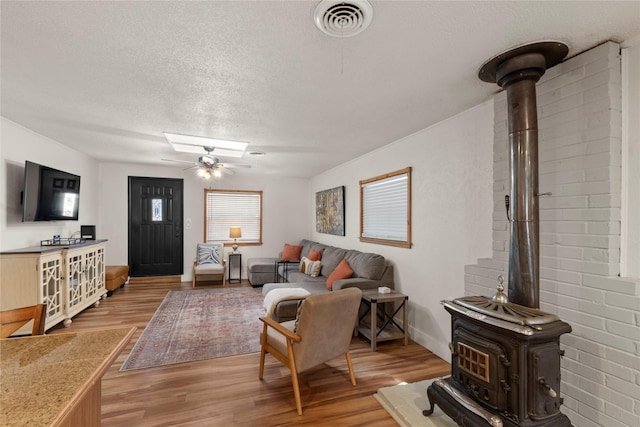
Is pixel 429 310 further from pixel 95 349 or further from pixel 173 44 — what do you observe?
pixel 173 44

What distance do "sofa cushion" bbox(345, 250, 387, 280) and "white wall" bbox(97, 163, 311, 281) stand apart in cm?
332

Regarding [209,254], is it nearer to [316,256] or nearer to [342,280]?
[316,256]

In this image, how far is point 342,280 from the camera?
12.4 ft

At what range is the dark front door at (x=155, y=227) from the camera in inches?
242

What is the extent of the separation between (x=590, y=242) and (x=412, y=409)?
5.30ft

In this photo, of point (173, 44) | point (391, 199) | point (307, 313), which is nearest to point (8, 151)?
point (173, 44)

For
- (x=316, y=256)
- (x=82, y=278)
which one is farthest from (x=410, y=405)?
(x=82, y=278)

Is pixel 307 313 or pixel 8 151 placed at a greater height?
pixel 8 151

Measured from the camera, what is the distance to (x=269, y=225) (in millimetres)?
7141

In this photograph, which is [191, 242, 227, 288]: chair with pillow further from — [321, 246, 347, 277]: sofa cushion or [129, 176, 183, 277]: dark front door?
[321, 246, 347, 277]: sofa cushion

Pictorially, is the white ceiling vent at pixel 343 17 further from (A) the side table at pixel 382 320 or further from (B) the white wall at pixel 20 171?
(B) the white wall at pixel 20 171

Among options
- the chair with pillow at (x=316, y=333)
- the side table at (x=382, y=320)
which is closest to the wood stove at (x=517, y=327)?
the chair with pillow at (x=316, y=333)

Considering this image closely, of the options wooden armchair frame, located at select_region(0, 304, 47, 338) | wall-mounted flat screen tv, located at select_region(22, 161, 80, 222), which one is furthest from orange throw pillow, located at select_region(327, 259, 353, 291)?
wall-mounted flat screen tv, located at select_region(22, 161, 80, 222)

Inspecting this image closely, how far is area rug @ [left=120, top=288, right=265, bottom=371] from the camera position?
10.00ft
